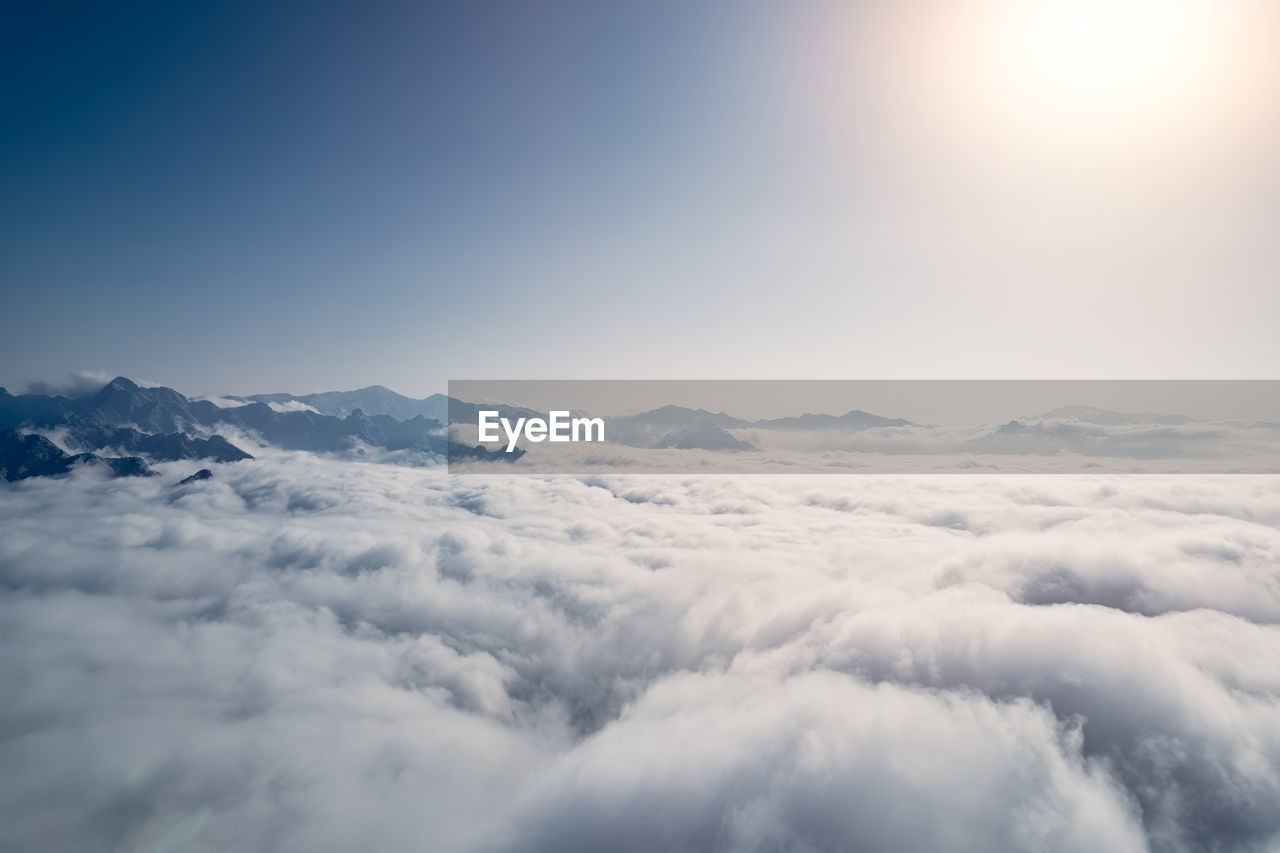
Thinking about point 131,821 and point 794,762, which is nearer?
point 794,762

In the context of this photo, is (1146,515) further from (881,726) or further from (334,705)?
(334,705)

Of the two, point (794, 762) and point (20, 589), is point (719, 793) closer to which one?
point (794, 762)

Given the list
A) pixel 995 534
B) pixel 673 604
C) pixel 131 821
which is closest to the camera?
pixel 131 821

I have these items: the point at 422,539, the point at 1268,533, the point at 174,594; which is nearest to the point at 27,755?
the point at 174,594

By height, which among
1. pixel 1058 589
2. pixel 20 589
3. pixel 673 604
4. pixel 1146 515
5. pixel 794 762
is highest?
pixel 1146 515

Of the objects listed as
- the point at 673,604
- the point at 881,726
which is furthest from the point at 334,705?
the point at 881,726

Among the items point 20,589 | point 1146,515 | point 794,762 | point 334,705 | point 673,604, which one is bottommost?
point 20,589

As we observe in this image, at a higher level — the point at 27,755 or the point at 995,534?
the point at 995,534

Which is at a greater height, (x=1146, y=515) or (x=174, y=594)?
(x=1146, y=515)

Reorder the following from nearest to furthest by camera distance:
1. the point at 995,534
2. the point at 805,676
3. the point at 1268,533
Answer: the point at 805,676
the point at 1268,533
the point at 995,534
